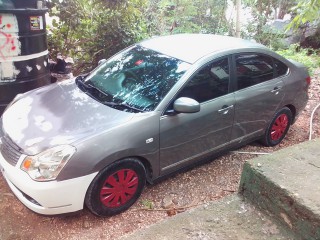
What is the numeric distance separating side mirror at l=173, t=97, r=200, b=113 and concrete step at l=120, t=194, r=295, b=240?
4.18ft

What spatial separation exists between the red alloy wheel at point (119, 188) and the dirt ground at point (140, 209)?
165 mm

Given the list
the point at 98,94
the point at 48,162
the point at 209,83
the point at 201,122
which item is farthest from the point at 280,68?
the point at 48,162

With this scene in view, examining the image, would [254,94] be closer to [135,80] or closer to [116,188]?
[135,80]

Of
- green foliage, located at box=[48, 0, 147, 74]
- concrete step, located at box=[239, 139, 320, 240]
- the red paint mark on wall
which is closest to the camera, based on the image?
concrete step, located at box=[239, 139, 320, 240]

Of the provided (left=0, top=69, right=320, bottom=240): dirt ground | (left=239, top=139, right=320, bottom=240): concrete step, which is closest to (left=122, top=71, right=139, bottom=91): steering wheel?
(left=0, top=69, right=320, bottom=240): dirt ground

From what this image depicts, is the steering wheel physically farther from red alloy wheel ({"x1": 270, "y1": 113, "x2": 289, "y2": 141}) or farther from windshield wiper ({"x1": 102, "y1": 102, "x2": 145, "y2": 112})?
red alloy wheel ({"x1": 270, "y1": 113, "x2": 289, "y2": 141})

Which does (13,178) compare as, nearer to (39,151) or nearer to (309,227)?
(39,151)

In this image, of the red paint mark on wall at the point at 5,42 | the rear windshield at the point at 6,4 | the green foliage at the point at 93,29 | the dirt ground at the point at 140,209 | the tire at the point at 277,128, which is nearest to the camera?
the dirt ground at the point at 140,209

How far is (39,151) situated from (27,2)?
261 cm

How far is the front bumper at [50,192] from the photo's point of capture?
2553 mm

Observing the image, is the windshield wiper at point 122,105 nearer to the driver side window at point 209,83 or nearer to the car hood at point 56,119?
the car hood at point 56,119

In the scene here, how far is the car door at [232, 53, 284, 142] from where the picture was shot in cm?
372

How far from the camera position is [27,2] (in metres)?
4.27

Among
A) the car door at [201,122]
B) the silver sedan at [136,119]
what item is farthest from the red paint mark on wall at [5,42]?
the car door at [201,122]
